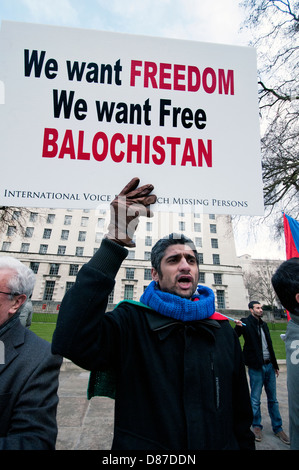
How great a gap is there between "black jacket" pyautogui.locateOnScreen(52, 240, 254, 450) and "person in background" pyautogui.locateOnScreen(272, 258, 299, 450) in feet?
1.26

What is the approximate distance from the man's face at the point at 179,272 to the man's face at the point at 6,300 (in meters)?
0.96

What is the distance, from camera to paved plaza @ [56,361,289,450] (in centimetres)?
322

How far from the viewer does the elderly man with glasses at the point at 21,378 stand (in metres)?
1.29

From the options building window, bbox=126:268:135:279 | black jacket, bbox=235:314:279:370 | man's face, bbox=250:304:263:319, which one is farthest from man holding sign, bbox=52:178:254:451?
building window, bbox=126:268:135:279

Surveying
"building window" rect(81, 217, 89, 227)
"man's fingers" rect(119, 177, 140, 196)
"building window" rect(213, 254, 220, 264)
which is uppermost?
"building window" rect(81, 217, 89, 227)

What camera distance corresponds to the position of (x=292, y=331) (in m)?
1.74

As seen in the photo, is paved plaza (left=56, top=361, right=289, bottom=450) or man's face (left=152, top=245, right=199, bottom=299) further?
paved plaza (left=56, top=361, right=289, bottom=450)

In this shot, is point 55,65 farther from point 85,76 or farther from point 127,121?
point 127,121

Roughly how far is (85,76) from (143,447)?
2000 mm

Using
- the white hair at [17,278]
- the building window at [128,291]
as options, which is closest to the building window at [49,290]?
the building window at [128,291]

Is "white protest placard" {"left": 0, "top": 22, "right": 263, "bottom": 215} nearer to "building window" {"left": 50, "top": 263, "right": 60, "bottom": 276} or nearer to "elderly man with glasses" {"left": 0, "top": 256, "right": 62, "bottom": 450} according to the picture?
"elderly man with glasses" {"left": 0, "top": 256, "right": 62, "bottom": 450}

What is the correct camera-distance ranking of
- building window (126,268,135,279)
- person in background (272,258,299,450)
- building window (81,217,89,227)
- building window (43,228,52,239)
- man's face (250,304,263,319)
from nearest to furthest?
1. person in background (272,258,299,450)
2. man's face (250,304,263,319)
3. building window (126,268,135,279)
4. building window (43,228,52,239)
5. building window (81,217,89,227)

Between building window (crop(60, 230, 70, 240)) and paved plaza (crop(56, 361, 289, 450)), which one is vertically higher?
building window (crop(60, 230, 70, 240))
